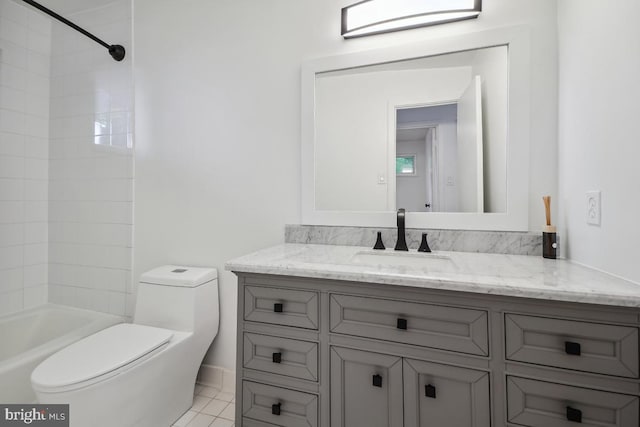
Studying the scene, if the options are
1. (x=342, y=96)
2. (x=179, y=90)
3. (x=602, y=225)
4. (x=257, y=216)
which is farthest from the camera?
(x=179, y=90)

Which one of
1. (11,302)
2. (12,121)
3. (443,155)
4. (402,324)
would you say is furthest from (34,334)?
(443,155)

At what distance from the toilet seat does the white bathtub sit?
15.6 inches

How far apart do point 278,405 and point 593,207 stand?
131cm

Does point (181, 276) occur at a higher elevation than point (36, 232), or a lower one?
lower

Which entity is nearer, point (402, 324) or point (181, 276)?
point (402, 324)

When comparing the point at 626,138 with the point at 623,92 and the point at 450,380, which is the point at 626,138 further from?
the point at 450,380

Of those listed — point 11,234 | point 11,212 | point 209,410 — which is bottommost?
point 209,410

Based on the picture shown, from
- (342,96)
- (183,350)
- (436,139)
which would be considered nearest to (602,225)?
(436,139)

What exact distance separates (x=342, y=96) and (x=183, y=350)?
5.04ft

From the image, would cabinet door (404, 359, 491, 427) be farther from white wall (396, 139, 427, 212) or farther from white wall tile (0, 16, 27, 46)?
white wall tile (0, 16, 27, 46)

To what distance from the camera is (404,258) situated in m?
1.31

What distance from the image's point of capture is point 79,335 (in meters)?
1.71

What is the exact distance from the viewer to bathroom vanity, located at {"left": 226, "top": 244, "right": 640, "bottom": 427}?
746mm

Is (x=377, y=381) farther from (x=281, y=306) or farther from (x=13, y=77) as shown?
(x=13, y=77)
